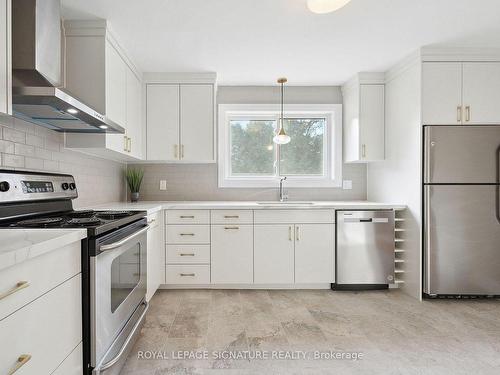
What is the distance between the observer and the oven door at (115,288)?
134cm

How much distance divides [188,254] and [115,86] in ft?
5.43

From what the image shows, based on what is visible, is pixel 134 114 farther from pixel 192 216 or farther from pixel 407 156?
pixel 407 156

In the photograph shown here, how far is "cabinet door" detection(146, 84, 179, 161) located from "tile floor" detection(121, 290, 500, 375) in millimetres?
1454

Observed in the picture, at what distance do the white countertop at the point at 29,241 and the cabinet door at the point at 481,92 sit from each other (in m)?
3.17

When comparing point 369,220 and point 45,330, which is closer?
point 45,330

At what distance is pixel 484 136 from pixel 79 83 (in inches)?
134

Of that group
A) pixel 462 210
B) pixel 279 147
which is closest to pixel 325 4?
pixel 279 147

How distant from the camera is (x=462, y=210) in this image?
2.65 meters

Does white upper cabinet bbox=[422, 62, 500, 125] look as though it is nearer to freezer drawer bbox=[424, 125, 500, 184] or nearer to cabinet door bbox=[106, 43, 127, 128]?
freezer drawer bbox=[424, 125, 500, 184]

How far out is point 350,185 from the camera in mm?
3662

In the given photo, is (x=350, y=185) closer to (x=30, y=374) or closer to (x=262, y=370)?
(x=262, y=370)

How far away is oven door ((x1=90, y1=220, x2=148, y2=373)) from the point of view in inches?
52.6

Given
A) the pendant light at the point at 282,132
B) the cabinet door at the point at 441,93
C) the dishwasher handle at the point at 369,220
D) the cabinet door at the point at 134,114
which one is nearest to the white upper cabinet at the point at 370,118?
the cabinet door at the point at 441,93

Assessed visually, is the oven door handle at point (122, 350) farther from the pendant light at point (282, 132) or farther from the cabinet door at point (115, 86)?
the pendant light at point (282, 132)
